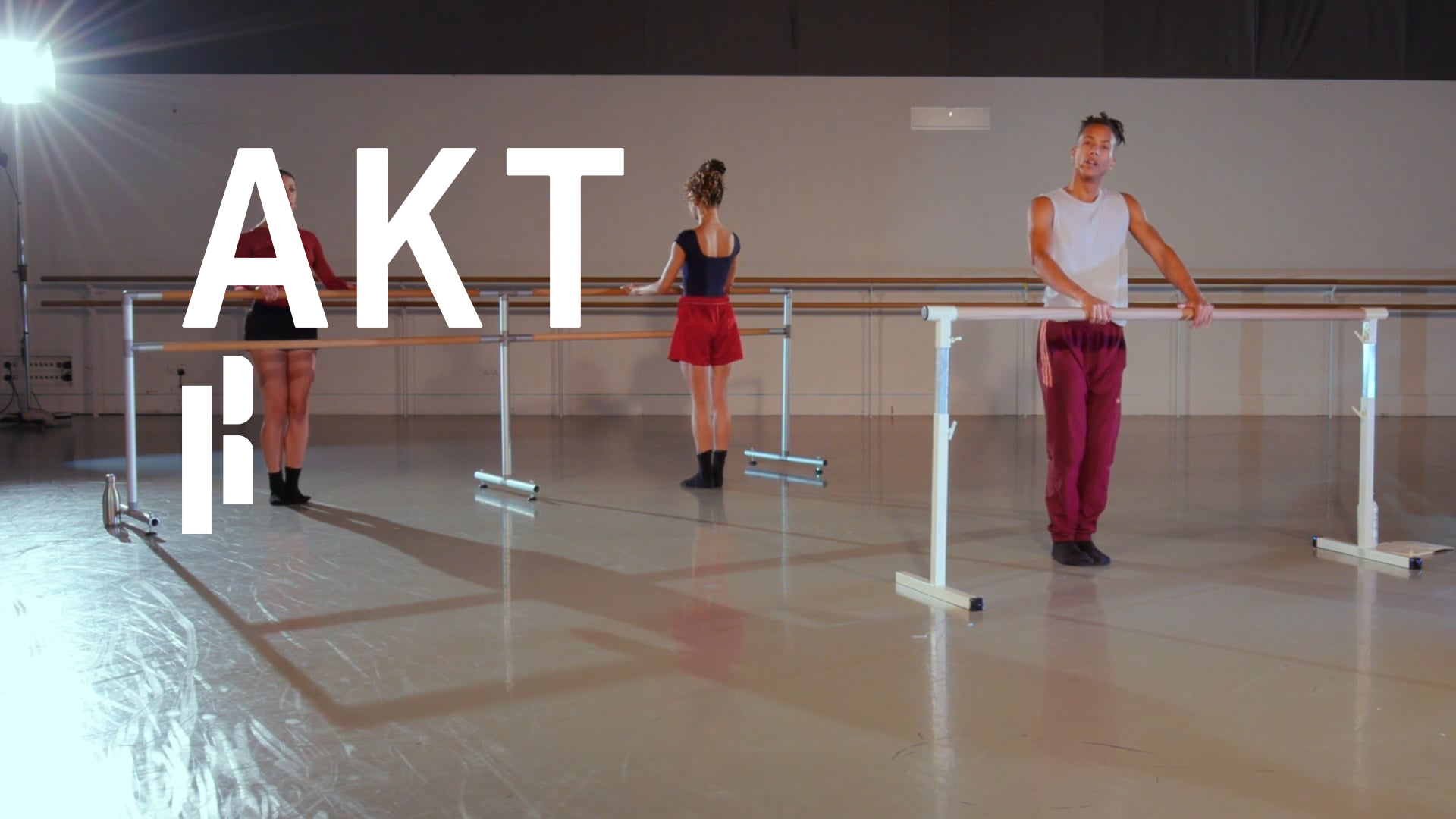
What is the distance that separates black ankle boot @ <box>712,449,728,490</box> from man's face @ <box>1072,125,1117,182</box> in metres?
2.18

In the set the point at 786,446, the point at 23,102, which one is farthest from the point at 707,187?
the point at 23,102

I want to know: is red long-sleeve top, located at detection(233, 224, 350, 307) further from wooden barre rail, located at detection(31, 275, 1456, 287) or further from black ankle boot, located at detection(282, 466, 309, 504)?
wooden barre rail, located at detection(31, 275, 1456, 287)

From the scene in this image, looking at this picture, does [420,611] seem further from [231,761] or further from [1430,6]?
[1430,6]

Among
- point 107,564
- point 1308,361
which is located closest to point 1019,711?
point 107,564

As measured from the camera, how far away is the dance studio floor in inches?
73.9

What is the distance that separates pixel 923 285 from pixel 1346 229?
3.12 metres

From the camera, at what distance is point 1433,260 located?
28.9 ft

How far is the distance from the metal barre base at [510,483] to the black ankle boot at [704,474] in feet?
2.16

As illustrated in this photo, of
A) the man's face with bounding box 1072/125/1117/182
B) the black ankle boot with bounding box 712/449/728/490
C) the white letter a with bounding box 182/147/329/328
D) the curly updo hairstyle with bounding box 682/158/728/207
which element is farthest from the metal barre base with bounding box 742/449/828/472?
the man's face with bounding box 1072/125/1117/182

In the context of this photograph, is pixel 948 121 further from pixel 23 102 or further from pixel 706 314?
pixel 23 102

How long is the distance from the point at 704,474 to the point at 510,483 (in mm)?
832

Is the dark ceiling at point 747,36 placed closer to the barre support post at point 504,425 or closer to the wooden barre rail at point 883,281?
the wooden barre rail at point 883,281

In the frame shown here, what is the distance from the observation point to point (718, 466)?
5.21 m

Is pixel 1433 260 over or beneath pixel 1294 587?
over
